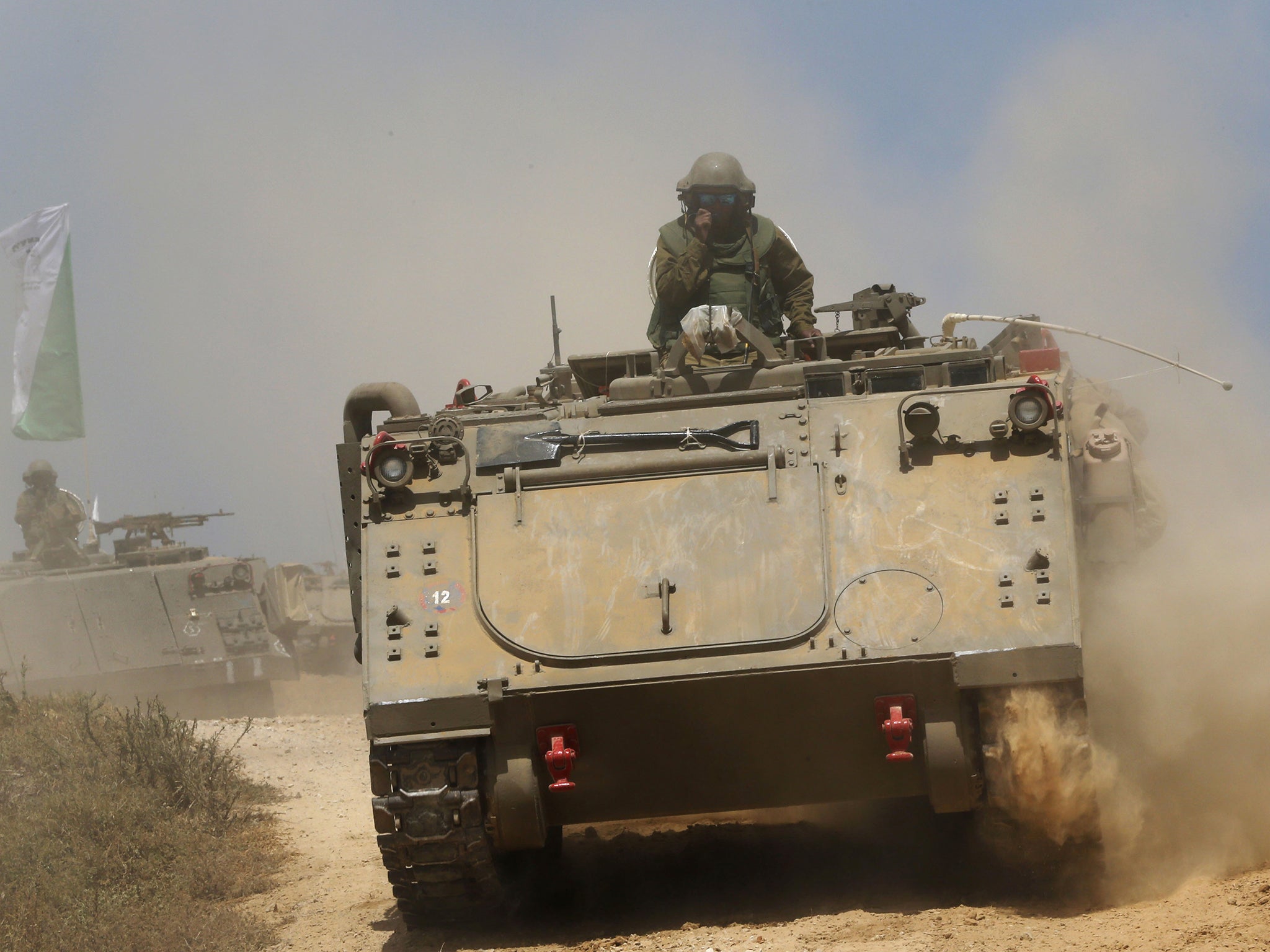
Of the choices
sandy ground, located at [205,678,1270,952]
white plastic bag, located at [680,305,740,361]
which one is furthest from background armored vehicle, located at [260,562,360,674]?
white plastic bag, located at [680,305,740,361]

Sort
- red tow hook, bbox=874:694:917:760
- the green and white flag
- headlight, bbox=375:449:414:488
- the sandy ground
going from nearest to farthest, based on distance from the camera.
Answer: the sandy ground → red tow hook, bbox=874:694:917:760 → headlight, bbox=375:449:414:488 → the green and white flag

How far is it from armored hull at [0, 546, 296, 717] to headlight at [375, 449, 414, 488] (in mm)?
14192

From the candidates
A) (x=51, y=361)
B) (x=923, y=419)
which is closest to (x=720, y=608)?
(x=923, y=419)

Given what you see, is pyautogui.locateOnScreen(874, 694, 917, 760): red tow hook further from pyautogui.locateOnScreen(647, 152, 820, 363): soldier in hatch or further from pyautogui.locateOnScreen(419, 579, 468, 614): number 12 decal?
pyautogui.locateOnScreen(647, 152, 820, 363): soldier in hatch

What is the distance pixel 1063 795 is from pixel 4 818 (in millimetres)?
6831

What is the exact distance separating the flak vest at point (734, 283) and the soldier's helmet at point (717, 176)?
25 centimetres

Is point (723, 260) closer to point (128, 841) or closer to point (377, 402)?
point (377, 402)

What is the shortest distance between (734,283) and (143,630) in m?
13.0

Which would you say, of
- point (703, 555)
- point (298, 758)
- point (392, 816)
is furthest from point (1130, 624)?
point (298, 758)

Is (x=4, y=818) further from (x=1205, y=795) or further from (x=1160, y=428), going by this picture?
(x=1160, y=428)

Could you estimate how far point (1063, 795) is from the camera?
6.98 meters

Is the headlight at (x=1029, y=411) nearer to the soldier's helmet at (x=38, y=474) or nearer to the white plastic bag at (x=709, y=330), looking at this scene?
the white plastic bag at (x=709, y=330)

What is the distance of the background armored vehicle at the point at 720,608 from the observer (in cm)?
708

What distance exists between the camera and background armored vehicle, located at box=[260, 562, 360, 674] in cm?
2573
